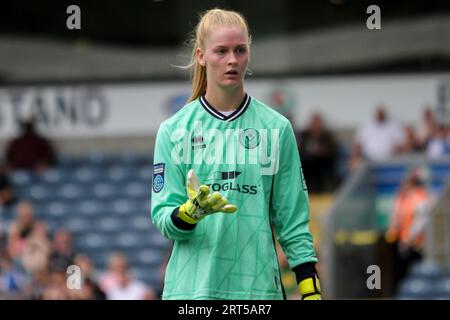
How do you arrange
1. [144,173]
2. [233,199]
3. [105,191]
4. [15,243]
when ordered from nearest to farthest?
[233,199], [15,243], [105,191], [144,173]

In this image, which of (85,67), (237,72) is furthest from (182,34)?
(237,72)

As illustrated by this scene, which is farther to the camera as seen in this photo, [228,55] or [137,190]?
[137,190]

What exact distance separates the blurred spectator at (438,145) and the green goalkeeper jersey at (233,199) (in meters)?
12.0

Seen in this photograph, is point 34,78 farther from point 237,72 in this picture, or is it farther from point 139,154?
point 237,72

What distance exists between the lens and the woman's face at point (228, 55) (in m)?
4.84

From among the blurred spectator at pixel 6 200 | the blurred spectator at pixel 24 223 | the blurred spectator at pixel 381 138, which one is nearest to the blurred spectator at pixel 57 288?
the blurred spectator at pixel 24 223

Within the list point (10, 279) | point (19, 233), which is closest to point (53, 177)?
point (19, 233)

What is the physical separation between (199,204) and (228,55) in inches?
23.7

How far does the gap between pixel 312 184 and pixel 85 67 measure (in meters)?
Answer: 4.61

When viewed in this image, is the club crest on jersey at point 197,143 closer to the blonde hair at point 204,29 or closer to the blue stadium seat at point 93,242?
the blonde hair at point 204,29

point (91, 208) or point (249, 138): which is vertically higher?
point (249, 138)

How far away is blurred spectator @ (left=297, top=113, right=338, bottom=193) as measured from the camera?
17.8 metres

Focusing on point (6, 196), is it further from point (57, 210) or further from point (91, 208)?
point (91, 208)

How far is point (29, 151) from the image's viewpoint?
64.9 ft
